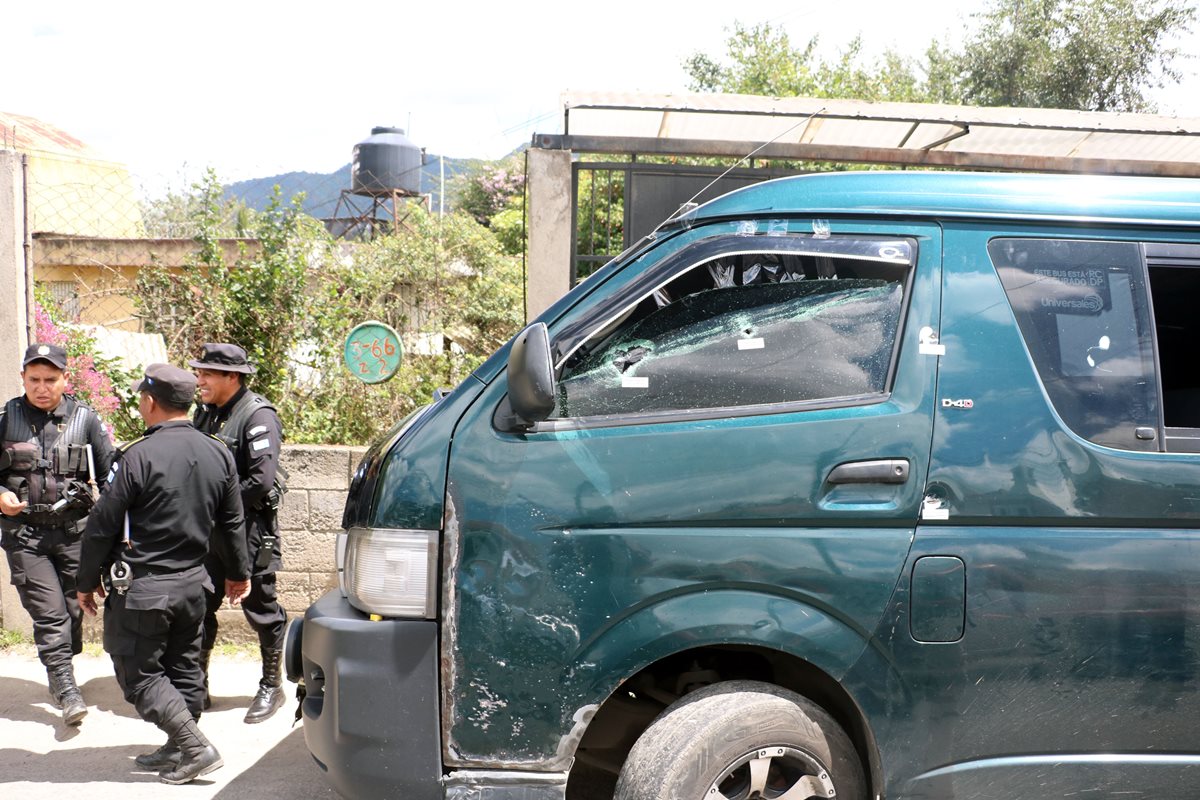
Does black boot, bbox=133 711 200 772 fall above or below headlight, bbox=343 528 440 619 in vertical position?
below

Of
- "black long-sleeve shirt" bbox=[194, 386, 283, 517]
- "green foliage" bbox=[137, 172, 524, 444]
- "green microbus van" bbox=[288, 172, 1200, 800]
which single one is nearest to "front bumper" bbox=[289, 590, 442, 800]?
"green microbus van" bbox=[288, 172, 1200, 800]

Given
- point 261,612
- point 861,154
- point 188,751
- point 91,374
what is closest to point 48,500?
point 261,612

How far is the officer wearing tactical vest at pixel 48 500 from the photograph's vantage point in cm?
504

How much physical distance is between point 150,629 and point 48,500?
129cm

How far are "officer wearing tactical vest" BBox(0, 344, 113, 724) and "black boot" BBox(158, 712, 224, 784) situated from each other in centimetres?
93

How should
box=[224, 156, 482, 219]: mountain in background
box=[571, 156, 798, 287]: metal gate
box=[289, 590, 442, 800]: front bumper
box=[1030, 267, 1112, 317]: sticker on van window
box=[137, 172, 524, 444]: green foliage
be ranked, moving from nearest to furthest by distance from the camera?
box=[289, 590, 442, 800]: front bumper
box=[1030, 267, 1112, 317]: sticker on van window
box=[571, 156, 798, 287]: metal gate
box=[137, 172, 524, 444]: green foliage
box=[224, 156, 482, 219]: mountain in background

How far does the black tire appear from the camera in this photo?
9.36 feet

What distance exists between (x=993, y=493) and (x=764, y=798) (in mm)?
1137

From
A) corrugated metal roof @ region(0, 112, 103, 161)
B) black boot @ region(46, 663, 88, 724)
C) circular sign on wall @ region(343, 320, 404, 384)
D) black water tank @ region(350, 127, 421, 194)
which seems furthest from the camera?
black water tank @ region(350, 127, 421, 194)

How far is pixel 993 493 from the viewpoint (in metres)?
2.88

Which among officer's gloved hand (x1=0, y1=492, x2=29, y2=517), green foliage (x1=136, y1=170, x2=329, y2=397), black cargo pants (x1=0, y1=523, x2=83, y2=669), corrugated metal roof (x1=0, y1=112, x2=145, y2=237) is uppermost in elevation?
corrugated metal roof (x1=0, y1=112, x2=145, y2=237)

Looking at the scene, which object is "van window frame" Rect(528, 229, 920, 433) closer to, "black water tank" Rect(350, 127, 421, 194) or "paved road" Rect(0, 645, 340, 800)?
"paved road" Rect(0, 645, 340, 800)

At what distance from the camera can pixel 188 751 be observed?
4355 mm

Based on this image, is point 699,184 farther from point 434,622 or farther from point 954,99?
point 954,99
